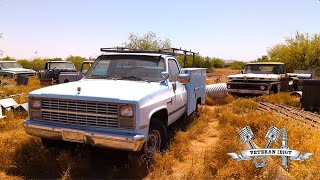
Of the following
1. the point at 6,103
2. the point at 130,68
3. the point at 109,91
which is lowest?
the point at 6,103

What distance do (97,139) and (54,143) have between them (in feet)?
4.84

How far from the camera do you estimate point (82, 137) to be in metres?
4.09

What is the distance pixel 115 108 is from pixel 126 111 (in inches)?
6.7

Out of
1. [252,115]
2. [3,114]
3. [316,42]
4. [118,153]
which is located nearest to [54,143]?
[118,153]

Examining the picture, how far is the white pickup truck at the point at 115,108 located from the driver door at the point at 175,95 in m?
0.02

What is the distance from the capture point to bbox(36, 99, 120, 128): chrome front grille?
13.4 ft

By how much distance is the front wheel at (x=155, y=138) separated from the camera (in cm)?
459

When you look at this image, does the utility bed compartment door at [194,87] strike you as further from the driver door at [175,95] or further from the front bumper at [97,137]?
the front bumper at [97,137]

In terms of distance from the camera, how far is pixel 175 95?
224 inches

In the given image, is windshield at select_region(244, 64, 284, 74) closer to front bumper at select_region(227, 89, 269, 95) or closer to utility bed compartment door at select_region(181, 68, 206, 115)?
front bumper at select_region(227, 89, 269, 95)

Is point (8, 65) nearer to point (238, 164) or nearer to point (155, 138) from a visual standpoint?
point (155, 138)

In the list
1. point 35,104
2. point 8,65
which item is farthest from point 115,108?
point 8,65

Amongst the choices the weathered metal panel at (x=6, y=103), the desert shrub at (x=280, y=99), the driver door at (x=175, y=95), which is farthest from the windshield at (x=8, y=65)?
the driver door at (x=175, y=95)

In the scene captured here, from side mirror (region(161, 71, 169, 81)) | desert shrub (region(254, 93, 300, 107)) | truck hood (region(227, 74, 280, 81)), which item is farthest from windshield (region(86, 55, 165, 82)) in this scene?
truck hood (region(227, 74, 280, 81))
